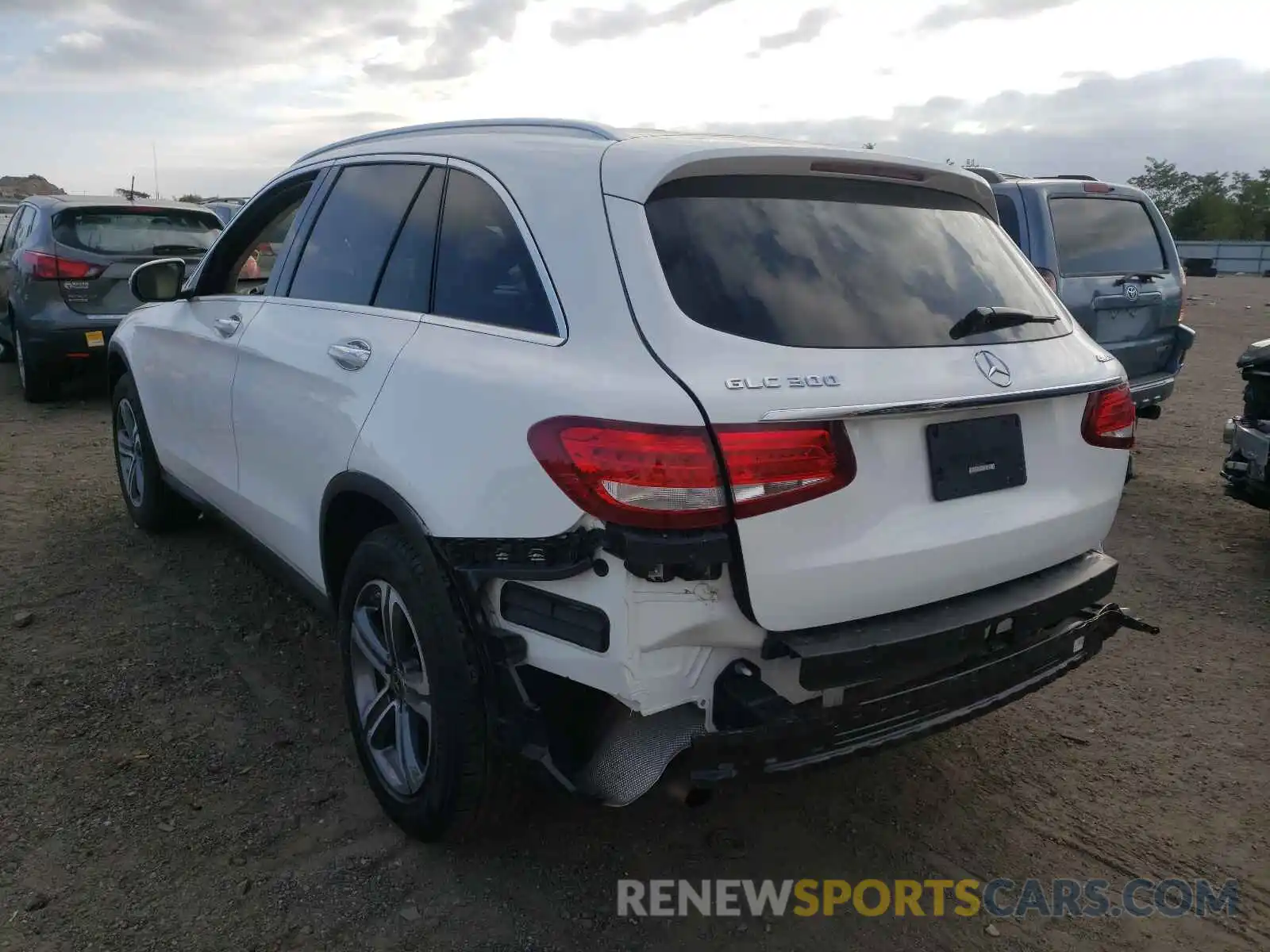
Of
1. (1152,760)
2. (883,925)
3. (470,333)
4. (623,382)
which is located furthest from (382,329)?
(1152,760)

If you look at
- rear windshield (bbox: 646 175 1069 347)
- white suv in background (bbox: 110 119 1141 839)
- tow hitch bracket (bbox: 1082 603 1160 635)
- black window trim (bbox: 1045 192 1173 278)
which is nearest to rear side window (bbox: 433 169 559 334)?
white suv in background (bbox: 110 119 1141 839)

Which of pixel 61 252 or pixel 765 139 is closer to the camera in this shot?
pixel 765 139

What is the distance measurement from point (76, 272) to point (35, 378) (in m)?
1.09

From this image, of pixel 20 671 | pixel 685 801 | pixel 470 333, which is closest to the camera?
pixel 685 801

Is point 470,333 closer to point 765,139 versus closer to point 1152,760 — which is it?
point 765,139

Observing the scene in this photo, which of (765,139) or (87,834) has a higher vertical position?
(765,139)

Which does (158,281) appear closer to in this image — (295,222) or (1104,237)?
(295,222)

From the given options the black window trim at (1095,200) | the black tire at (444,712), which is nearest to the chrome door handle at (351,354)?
the black tire at (444,712)

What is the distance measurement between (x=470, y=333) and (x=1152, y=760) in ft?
8.41

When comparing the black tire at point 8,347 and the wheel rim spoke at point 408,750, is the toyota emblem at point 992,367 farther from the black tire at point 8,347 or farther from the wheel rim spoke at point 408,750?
the black tire at point 8,347

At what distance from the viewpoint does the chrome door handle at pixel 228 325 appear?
3846 mm

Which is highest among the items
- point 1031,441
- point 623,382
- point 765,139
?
point 765,139

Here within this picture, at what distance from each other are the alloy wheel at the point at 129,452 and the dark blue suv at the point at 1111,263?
5.16 metres

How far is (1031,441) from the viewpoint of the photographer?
2.60 metres
